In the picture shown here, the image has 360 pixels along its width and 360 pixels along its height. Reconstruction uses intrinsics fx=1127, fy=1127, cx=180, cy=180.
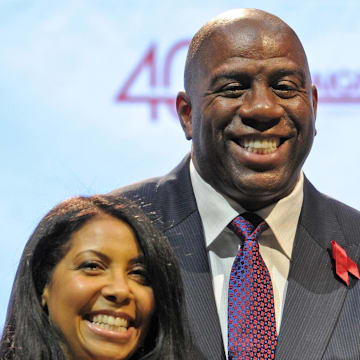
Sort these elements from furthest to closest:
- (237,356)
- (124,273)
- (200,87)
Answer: (200,87), (237,356), (124,273)

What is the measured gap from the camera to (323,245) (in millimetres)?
2947

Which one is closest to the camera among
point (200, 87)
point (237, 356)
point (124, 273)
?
point (124, 273)

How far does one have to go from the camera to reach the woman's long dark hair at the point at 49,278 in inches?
91.9

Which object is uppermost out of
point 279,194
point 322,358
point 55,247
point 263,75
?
point 263,75

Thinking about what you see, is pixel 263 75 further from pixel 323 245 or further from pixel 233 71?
pixel 323 245

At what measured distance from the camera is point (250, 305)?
2.78m

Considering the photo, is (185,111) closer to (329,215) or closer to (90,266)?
(329,215)

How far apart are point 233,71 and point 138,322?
75 cm

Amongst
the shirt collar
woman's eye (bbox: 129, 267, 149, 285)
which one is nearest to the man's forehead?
the shirt collar

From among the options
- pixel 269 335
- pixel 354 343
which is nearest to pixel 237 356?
pixel 269 335

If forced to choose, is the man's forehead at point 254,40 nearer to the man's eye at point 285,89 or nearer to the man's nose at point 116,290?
the man's eye at point 285,89

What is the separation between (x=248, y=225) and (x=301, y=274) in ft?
0.60

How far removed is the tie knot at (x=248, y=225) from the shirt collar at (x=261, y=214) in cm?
1

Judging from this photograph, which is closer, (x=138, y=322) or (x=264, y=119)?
(x=138, y=322)
